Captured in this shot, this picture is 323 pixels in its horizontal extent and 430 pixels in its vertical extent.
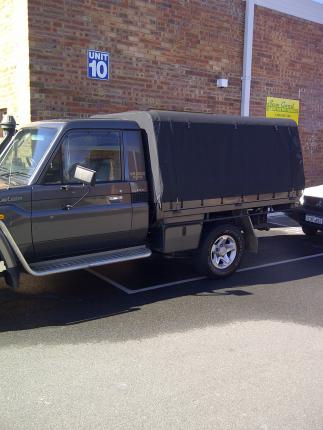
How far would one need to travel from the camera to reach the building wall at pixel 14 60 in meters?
8.13

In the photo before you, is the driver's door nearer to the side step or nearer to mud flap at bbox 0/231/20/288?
the side step

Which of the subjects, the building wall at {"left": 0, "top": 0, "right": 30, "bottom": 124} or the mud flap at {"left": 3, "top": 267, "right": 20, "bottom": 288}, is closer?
the mud flap at {"left": 3, "top": 267, "right": 20, "bottom": 288}

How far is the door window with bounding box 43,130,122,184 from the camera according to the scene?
4898mm

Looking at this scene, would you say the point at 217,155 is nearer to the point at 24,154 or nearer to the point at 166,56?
the point at 24,154

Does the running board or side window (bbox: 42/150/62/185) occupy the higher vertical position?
side window (bbox: 42/150/62/185)

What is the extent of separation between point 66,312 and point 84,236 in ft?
2.78

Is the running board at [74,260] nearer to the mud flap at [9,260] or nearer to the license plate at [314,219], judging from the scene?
the mud flap at [9,260]

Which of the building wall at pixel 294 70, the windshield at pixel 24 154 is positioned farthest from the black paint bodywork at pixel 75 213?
the building wall at pixel 294 70

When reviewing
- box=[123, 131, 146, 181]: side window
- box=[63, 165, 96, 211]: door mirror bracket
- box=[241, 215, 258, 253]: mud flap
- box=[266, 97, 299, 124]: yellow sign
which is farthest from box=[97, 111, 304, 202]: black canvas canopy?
box=[266, 97, 299, 124]: yellow sign

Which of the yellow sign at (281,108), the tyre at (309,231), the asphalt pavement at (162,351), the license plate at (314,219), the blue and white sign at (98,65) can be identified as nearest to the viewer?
the asphalt pavement at (162,351)

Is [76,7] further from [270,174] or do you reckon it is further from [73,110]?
[270,174]

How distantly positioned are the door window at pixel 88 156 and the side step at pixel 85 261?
863 mm

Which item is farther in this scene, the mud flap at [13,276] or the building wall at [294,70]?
the building wall at [294,70]

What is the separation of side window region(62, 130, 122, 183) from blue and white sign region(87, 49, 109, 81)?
3.98 meters
